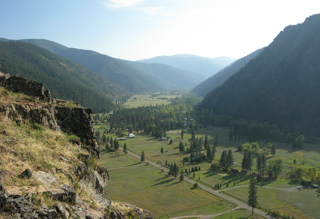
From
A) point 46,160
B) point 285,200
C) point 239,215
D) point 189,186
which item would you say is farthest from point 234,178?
point 46,160

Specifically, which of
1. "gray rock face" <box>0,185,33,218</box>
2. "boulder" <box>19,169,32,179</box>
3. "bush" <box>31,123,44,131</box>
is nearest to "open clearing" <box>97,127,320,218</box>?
"bush" <box>31,123,44,131</box>

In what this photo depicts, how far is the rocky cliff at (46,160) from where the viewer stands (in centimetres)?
1165

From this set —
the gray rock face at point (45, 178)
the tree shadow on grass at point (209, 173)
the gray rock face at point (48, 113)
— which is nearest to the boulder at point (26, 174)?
the gray rock face at point (45, 178)

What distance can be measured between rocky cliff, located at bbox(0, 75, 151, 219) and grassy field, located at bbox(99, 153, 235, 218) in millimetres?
43097

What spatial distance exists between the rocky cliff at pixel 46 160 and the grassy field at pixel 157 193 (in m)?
43.1

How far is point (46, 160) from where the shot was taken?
51.1 ft

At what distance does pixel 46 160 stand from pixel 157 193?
58732 mm

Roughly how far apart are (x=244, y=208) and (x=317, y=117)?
14619 cm

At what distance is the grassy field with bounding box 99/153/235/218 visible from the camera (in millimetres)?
60094

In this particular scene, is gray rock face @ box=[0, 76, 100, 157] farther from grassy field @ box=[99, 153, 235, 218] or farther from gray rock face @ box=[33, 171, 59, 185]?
grassy field @ box=[99, 153, 235, 218]

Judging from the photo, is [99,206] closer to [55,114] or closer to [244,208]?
[55,114]

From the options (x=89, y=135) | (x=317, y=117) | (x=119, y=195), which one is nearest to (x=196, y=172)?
(x=119, y=195)

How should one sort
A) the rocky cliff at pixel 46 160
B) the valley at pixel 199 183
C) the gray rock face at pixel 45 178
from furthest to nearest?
1. the valley at pixel 199 183
2. the gray rock face at pixel 45 178
3. the rocky cliff at pixel 46 160

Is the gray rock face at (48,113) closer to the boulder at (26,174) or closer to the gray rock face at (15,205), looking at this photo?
the boulder at (26,174)
